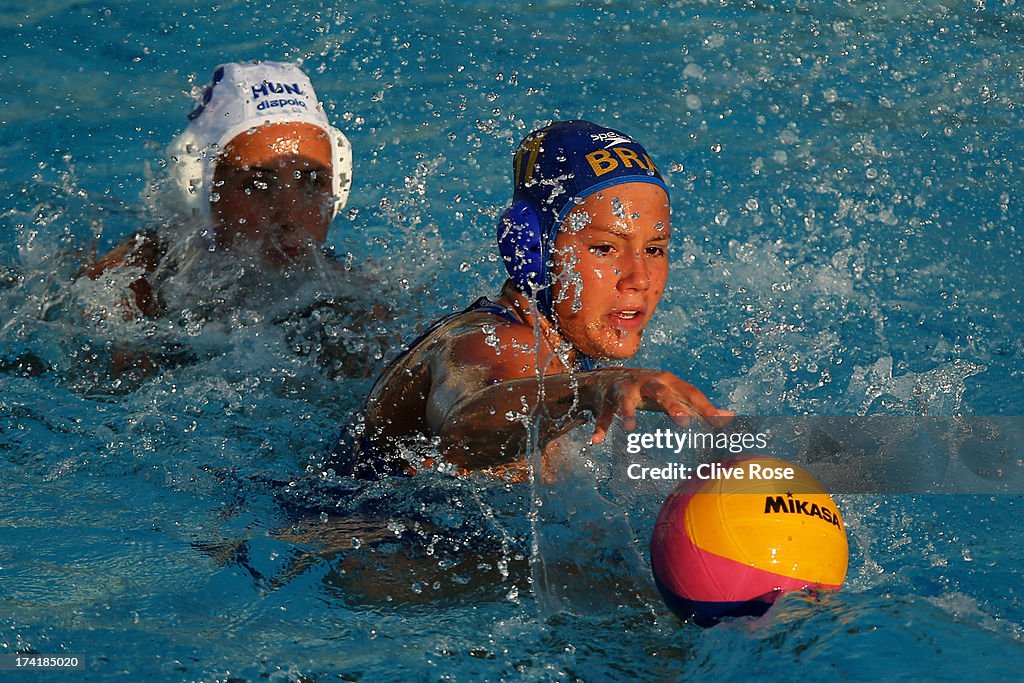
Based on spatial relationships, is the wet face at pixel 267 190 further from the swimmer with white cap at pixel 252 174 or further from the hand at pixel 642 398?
the hand at pixel 642 398

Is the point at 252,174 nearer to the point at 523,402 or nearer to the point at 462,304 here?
the point at 462,304

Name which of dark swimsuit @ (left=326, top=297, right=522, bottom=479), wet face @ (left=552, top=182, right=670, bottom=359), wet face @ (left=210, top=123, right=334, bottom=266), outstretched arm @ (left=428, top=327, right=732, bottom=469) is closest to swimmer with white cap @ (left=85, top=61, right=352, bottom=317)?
wet face @ (left=210, top=123, right=334, bottom=266)

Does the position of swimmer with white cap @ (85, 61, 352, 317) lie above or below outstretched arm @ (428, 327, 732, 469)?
above

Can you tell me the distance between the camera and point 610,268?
10.3 feet

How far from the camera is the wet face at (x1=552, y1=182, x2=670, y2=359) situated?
316 cm

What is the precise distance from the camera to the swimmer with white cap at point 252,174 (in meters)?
4.30

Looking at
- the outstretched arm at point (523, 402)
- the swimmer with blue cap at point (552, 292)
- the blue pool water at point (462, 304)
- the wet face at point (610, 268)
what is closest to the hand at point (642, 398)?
the outstretched arm at point (523, 402)

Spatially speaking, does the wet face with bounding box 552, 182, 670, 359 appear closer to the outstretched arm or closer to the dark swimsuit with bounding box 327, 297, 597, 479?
the dark swimsuit with bounding box 327, 297, 597, 479

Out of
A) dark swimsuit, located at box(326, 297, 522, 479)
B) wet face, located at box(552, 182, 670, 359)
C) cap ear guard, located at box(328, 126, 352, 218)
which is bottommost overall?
dark swimsuit, located at box(326, 297, 522, 479)

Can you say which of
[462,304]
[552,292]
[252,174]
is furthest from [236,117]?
[552,292]

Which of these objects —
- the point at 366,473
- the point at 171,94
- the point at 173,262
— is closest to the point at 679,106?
the point at 171,94

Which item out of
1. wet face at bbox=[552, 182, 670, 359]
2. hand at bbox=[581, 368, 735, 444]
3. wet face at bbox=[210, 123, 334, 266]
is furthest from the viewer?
wet face at bbox=[210, 123, 334, 266]

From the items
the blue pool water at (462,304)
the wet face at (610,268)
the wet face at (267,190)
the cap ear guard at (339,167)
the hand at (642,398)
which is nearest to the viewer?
the hand at (642,398)

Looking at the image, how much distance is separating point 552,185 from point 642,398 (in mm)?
1180
